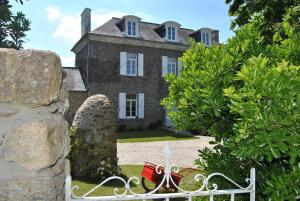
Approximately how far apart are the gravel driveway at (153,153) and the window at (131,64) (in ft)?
25.3

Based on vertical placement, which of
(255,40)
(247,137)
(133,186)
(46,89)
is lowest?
(133,186)

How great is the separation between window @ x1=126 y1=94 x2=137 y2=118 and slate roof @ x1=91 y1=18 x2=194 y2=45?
396cm

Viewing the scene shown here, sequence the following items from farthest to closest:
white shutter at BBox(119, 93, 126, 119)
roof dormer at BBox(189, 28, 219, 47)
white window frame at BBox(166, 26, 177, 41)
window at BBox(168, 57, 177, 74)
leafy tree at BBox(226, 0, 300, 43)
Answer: roof dormer at BBox(189, 28, 219, 47) < window at BBox(168, 57, 177, 74) < white window frame at BBox(166, 26, 177, 41) < white shutter at BBox(119, 93, 126, 119) < leafy tree at BBox(226, 0, 300, 43)

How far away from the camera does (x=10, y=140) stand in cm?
160

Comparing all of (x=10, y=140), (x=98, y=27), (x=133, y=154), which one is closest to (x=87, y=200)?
(x=10, y=140)

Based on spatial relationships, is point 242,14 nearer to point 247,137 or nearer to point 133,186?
point 133,186

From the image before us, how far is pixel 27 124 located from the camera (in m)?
1.61

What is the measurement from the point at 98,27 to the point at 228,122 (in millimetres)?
19380

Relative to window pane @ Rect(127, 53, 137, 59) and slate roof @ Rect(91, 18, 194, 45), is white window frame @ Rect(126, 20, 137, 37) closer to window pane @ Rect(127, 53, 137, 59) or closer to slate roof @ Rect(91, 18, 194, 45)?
slate roof @ Rect(91, 18, 194, 45)

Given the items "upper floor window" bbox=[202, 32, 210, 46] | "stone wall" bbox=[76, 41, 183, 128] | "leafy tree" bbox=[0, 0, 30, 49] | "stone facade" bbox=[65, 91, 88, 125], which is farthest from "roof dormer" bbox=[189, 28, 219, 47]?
"leafy tree" bbox=[0, 0, 30, 49]

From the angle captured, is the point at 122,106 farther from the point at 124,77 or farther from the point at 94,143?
the point at 94,143

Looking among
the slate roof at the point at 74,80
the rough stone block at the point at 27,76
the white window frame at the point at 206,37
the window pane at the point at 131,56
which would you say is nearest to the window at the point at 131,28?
the window pane at the point at 131,56

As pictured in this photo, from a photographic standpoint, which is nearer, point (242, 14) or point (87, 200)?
point (87, 200)

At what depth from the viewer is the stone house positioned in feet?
67.7
